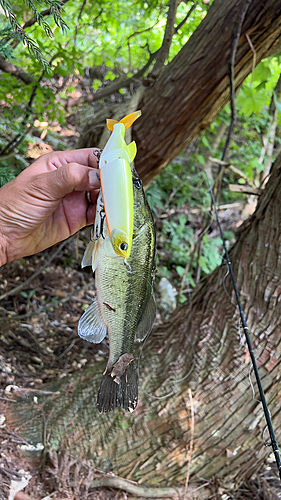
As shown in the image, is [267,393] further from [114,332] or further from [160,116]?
[160,116]

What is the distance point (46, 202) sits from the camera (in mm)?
1395

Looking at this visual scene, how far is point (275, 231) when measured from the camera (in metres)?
2.00

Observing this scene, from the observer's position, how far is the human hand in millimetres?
1283

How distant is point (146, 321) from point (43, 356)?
69.3 inches

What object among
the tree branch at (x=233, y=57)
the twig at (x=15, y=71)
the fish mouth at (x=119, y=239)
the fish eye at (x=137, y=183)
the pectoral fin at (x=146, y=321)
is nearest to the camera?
the fish mouth at (x=119, y=239)

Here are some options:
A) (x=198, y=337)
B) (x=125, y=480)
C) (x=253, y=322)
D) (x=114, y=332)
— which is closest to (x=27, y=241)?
(x=114, y=332)

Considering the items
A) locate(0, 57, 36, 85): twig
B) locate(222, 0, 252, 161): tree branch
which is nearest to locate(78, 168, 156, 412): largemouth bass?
locate(222, 0, 252, 161): tree branch

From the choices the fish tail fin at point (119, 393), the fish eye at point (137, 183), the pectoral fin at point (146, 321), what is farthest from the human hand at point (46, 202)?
the fish tail fin at point (119, 393)

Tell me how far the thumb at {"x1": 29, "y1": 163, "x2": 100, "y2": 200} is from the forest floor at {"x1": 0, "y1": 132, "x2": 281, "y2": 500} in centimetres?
77

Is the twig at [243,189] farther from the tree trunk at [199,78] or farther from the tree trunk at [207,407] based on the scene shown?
the tree trunk at [199,78]

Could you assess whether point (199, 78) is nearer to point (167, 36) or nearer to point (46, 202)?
point (167, 36)

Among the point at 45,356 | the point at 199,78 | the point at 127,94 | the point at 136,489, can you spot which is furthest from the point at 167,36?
the point at 136,489

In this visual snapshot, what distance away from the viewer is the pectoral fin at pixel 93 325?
3.62 ft

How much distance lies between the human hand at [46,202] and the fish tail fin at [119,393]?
645mm
